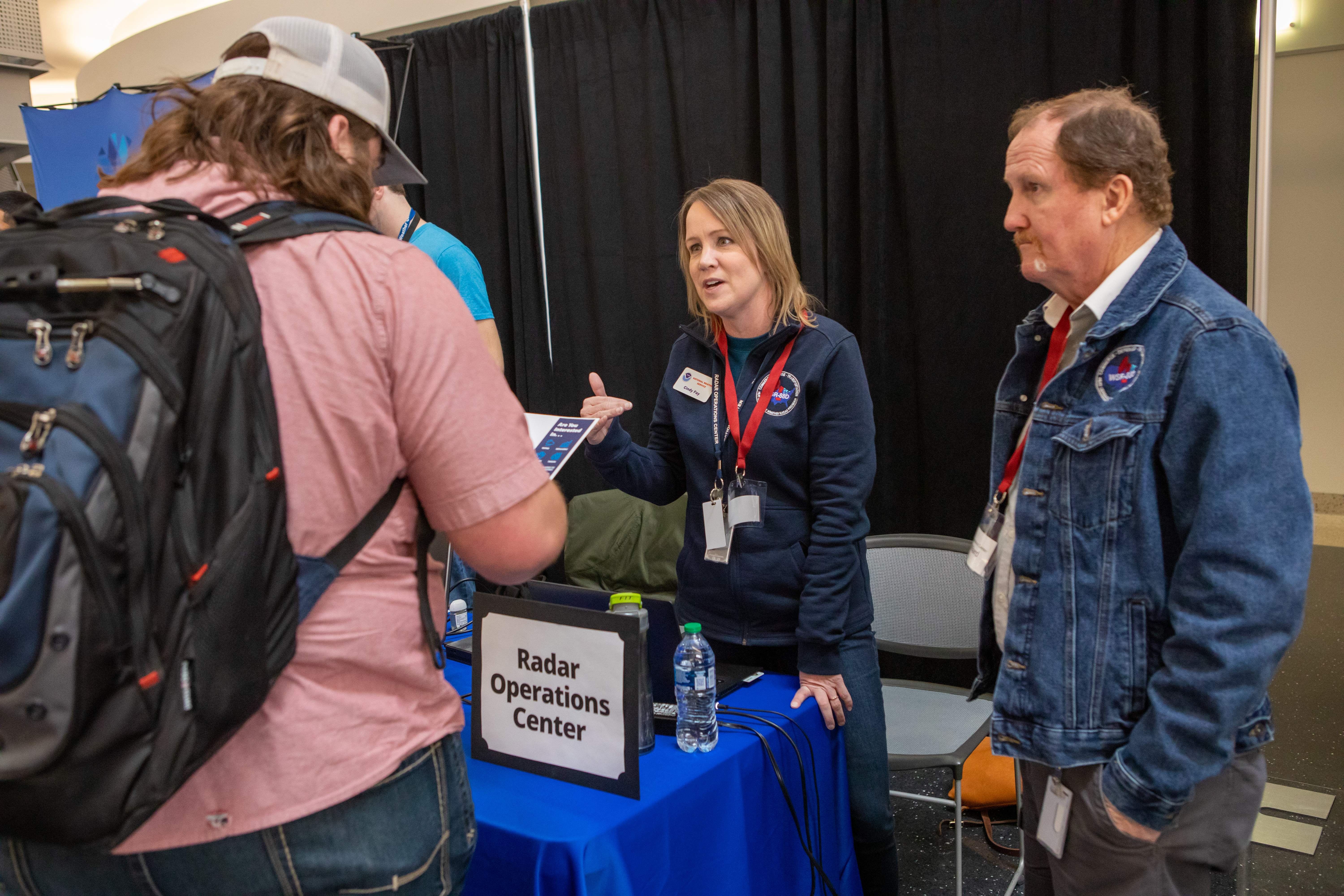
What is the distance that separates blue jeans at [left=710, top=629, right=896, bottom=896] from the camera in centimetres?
175

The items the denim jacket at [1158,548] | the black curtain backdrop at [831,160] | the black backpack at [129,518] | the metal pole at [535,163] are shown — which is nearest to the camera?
the black backpack at [129,518]

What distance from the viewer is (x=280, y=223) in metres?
0.84

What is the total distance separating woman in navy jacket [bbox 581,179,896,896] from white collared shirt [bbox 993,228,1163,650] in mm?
343

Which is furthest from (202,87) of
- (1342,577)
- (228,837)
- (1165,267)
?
(1342,577)

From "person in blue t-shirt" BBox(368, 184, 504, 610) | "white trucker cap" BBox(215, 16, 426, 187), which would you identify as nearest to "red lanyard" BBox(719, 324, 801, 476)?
"person in blue t-shirt" BBox(368, 184, 504, 610)

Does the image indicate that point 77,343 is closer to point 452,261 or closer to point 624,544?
point 452,261

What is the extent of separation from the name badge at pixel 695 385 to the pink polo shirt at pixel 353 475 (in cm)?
102

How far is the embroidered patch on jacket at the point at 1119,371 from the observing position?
118 centimetres

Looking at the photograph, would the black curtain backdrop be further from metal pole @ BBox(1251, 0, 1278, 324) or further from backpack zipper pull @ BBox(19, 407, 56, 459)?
backpack zipper pull @ BBox(19, 407, 56, 459)

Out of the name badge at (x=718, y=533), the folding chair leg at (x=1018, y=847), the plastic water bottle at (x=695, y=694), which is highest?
the name badge at (x=718, y=533)

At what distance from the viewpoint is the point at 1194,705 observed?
3.57 ft

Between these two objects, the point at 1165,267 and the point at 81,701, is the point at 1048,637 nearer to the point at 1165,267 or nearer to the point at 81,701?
the point at 1165,267

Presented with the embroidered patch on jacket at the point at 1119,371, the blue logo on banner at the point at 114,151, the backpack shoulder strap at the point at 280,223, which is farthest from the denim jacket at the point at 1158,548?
the blue logo on banner at the point at 114,151

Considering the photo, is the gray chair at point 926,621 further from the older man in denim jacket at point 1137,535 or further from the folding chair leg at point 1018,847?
the older man in denim jacket at point 1137,535
